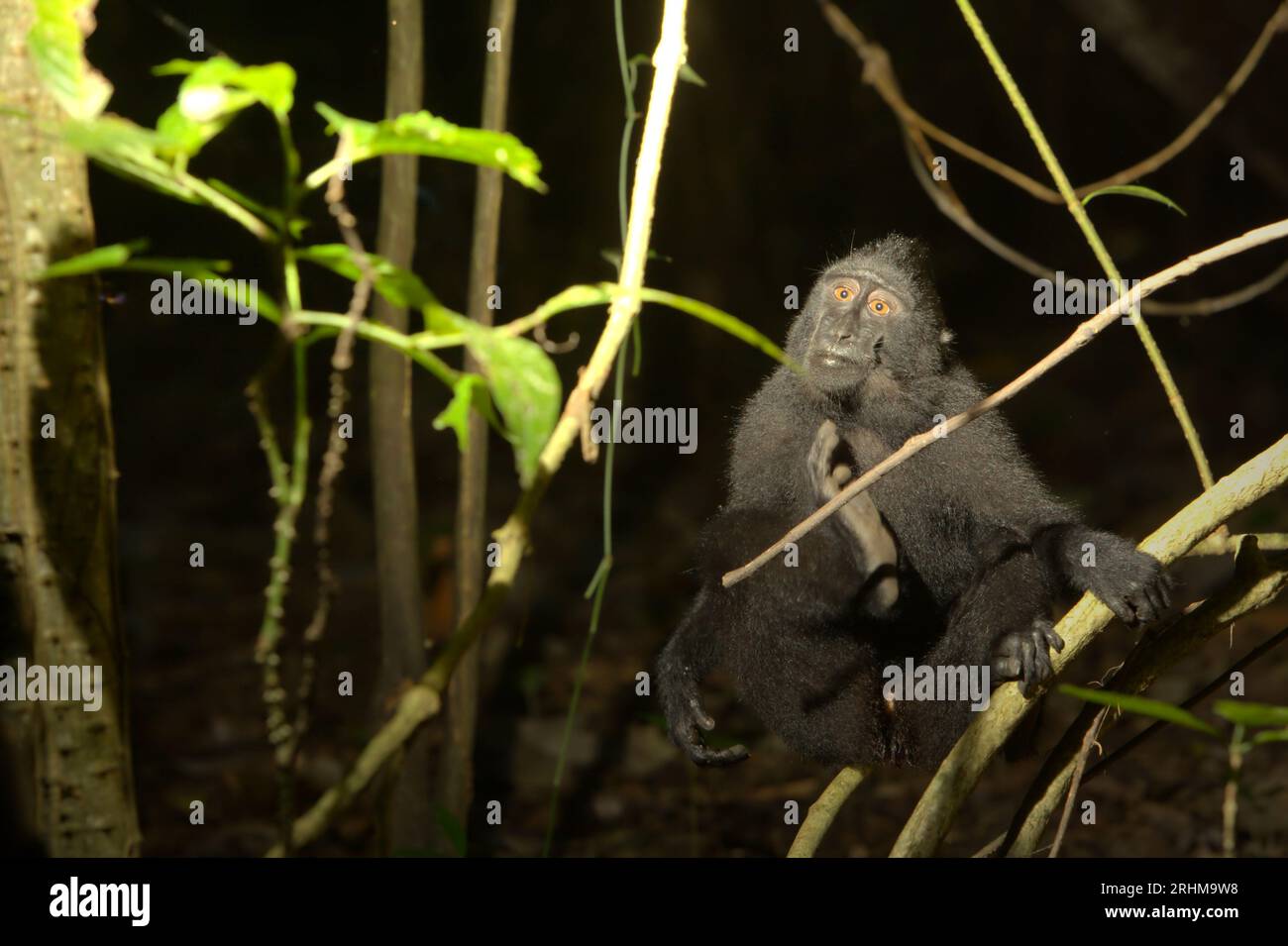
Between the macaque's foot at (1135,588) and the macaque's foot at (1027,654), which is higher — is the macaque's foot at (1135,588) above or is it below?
above

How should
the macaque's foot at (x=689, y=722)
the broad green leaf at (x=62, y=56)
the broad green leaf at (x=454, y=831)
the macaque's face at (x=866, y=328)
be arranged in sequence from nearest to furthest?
the broad green leaf at (x=62, y=56) → the macaque's face at (x=866, y=328) → the macaque's foot at (x=689, y=722) → the broad green leaf at (x=454, y=831)

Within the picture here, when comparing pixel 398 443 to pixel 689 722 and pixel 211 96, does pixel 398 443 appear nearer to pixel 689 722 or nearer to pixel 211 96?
pixel 689 722

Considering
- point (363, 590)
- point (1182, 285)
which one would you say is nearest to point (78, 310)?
point (363, 590)

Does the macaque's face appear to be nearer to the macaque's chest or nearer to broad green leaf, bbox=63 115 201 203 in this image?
the macaque's chest

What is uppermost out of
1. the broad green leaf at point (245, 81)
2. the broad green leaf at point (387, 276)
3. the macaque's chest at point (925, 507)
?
the broad green leaf at point (245, 81)

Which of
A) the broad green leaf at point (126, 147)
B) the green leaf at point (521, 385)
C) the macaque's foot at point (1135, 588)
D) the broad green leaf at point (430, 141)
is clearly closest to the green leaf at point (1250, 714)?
the green leaf at point (521, 385)

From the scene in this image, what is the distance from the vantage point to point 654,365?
8.68 m

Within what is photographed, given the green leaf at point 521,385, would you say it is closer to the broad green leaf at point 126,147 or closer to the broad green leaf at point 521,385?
the broad green leaf at point 521,385

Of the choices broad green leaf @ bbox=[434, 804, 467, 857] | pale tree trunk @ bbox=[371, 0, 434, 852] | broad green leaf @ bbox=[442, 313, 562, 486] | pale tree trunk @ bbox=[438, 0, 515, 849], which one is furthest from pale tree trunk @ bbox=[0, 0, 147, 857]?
broad green leaf @ bbox=[434, 804, 467, 857]

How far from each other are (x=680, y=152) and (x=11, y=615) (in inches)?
267

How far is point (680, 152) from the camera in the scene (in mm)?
8820

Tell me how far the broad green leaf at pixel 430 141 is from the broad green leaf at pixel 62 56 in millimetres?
344

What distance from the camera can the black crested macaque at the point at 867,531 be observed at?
15.3 feet

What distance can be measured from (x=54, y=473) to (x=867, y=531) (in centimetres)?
284
